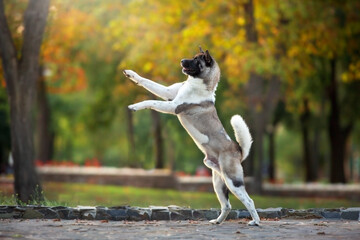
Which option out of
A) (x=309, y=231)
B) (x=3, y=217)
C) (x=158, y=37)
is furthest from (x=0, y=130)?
(x=309, y=231)

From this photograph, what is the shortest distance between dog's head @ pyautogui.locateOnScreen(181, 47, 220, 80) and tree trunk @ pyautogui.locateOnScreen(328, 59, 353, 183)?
20.7 meters

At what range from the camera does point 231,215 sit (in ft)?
40.2

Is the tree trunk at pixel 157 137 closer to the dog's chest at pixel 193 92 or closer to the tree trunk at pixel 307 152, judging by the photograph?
the tree trunk at pixel 307 152

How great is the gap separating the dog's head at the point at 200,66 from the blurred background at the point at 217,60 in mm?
6123

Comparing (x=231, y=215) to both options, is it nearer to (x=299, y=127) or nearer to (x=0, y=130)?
(x=0, y=130)

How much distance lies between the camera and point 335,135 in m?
31.6

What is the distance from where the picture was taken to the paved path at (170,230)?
9398mm

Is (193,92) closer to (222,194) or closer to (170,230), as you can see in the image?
(222,194)

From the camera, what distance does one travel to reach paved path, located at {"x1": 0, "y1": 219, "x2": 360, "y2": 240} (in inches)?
370

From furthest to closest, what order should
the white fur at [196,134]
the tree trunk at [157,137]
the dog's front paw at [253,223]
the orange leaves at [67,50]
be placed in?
the tree trunk at [157,137]
the orange leaves at [67,50]
the dog's front paw at [253,223]
the white fur at [196,134]

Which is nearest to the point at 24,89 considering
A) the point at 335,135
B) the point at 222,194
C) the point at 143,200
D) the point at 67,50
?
the point at 143,200

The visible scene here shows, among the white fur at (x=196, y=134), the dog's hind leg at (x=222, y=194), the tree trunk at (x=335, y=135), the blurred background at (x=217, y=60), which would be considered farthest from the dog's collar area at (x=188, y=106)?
the tree trunk at (x=335, y=135)

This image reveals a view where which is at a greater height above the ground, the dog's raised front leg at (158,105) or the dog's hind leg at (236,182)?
the dog's raised front leg at (158,105)

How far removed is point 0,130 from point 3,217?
2422cm
